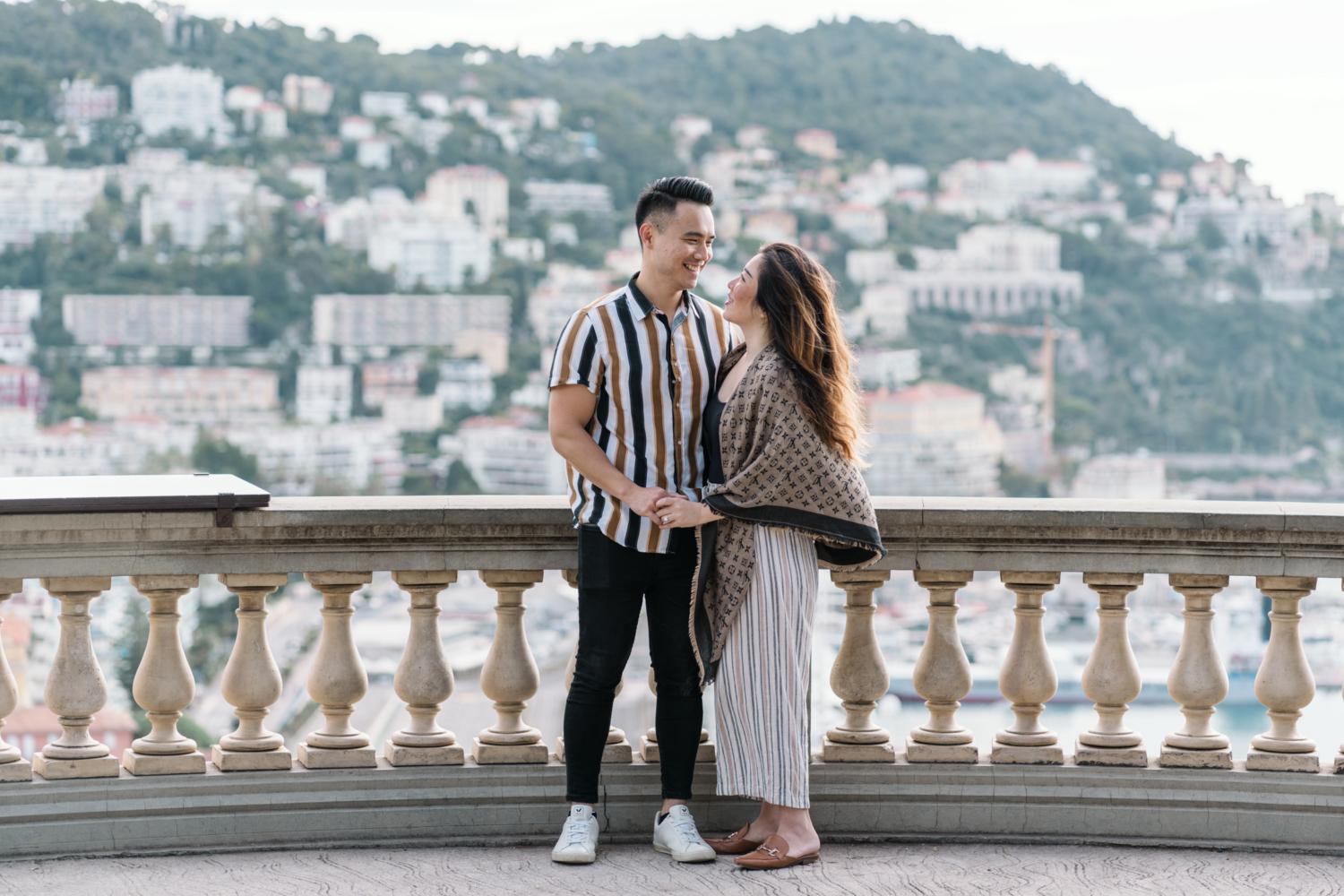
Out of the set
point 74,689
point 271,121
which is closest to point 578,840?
point 74,689

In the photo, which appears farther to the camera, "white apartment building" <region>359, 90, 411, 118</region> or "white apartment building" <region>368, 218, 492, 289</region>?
"white apartment building" <region>359, 90, 411, 118</region>

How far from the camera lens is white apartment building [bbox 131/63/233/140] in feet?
261

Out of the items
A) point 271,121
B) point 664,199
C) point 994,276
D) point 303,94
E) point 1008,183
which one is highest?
point 303,94

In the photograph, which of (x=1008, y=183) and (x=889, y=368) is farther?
(x=1008, y=183)

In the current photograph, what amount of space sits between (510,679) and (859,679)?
644 mm

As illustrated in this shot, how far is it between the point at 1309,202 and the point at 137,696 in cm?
9753

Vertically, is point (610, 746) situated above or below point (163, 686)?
below

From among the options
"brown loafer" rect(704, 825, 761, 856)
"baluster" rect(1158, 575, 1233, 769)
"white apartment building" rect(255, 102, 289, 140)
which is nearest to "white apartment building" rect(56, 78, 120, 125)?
"white apartment building" rect(255, 102, 289, 140)

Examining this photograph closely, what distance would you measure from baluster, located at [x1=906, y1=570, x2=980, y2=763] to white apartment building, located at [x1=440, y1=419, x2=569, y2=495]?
59531mm

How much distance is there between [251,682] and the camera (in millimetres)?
2471

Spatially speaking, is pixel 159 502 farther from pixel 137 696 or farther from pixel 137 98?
pixel 137 98

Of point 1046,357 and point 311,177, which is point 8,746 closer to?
point 1046,357

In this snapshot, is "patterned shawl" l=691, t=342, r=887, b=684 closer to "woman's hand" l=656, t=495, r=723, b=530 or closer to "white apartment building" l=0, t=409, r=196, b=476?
"woman's hand" l=656, t=495, r=723, b=530

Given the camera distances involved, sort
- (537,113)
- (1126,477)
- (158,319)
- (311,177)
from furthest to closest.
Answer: (537,113) → (311,177) → (158,319) → (1126,477)
